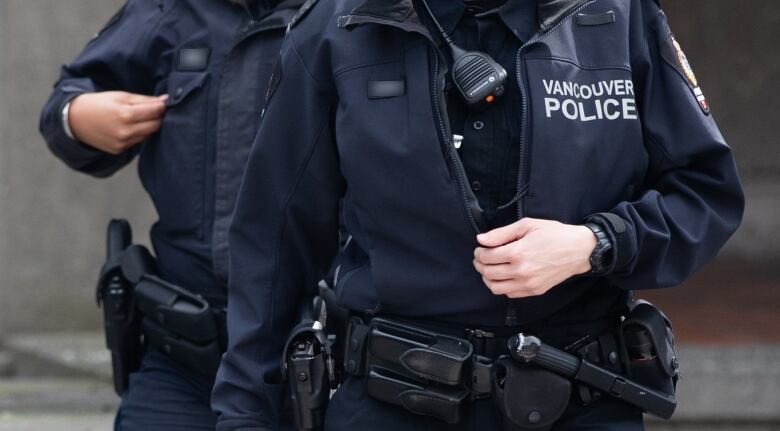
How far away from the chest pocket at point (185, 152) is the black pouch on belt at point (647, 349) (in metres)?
1.30

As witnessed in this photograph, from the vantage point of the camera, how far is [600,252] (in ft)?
7.92

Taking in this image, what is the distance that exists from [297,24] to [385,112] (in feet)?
1.11

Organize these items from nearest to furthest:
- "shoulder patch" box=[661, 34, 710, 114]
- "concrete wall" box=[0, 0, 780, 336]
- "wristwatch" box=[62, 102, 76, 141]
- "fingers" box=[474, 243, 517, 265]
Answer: "fingers" box=[474, 243, 517, 265] < "shoulder patch" box=[661, 34, 710, 114] < "wristwatch" box=[62, 102, 76, 141] < "concrete wall" box=[0, 0, 780, 336]

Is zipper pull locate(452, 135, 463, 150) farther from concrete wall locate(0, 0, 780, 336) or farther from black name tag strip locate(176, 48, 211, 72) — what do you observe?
concrete wall locate(0, 0, 780, 336)

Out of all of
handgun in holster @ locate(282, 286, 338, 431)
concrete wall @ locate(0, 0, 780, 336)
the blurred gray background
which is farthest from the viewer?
concrete wall @ locate(0, 0, 780, 336)

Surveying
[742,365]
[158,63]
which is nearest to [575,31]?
[158,63]

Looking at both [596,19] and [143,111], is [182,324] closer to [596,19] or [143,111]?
→ [143,111]

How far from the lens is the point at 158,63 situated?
3.67 metres

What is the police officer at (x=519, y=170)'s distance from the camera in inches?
96.8

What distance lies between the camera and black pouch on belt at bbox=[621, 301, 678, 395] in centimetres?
254

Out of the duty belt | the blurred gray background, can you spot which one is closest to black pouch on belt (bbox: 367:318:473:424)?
the duty belt

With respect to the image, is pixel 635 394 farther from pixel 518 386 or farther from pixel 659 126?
pixel 659 126

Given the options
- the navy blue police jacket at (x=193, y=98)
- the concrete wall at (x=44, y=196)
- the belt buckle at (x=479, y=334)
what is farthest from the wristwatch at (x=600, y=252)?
the concrete wall at (x=44, y=196)

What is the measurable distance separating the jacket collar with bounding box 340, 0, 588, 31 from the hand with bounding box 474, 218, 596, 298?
0.37m
